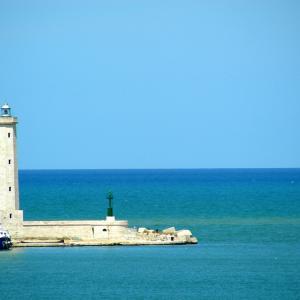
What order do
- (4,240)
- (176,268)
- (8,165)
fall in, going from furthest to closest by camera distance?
1. (8,165)
2. (4,240)
3. (176,268)

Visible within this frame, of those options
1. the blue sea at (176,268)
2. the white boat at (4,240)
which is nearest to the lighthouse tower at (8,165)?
the white boat at (4,240)

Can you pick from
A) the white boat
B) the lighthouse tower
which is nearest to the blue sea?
the white boat

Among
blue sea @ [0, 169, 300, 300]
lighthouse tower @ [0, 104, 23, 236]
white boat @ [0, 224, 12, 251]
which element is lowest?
blue sea @ [0, 169, 300, 300]

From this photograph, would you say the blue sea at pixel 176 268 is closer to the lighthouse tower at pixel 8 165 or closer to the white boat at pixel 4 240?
the white boat at pixel 4 240

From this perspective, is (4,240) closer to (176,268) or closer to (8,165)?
(8,165)

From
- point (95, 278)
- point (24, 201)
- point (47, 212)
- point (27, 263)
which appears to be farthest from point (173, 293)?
point (24, 201)

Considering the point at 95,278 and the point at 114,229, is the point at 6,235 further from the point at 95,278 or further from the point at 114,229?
the point at 95,278

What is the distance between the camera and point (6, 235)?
70.8 meters

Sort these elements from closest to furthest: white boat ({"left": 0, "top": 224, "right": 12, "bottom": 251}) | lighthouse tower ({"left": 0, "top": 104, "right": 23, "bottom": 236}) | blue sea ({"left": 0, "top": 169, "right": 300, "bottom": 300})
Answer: blue sea ({"left": 0, "top": 169, "right": 300, "bottom": 300}), white boat ({"left": 0, "top": 224, "right": 12, "bottom": 251}), lighthouse tower ({"left": 0, "top": 104, "right": 23, "bottom": 236})

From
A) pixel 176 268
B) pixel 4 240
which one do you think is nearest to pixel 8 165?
pixel 4 240

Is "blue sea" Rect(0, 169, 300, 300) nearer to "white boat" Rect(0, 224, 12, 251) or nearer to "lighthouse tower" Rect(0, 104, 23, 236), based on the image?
"white boat" Rect(0, 224, 12, 251)

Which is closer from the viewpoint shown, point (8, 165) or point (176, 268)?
point (176, 268)

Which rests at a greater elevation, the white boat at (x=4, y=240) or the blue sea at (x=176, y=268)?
the white boat at (x=4, y=240)

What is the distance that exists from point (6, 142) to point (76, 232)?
228 inches
